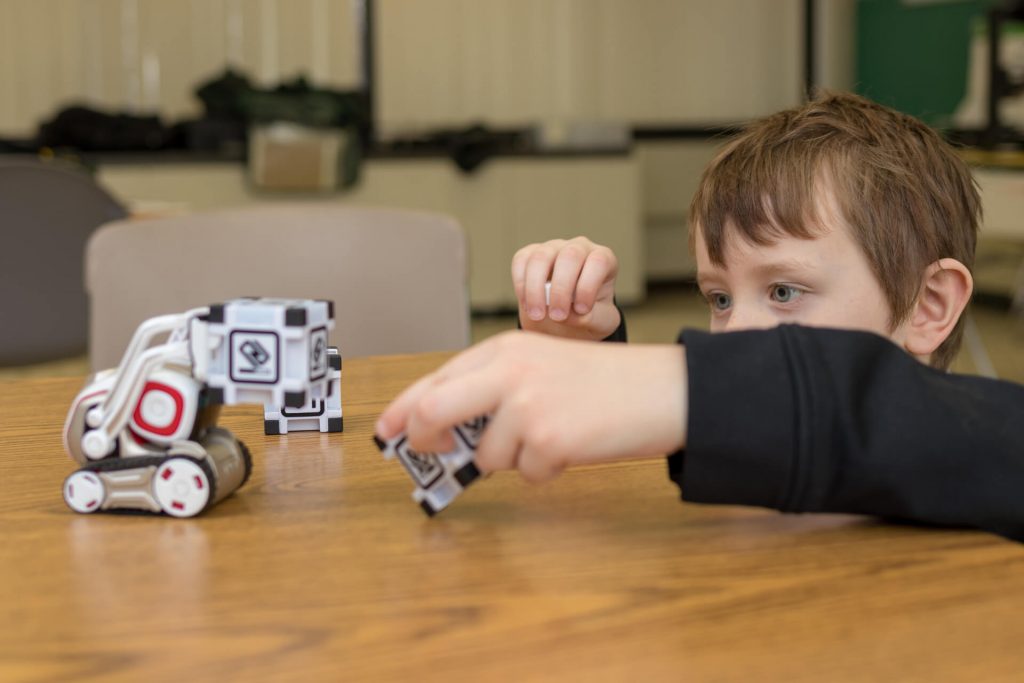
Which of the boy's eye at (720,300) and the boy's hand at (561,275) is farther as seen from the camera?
the boy's eye at (720,300)

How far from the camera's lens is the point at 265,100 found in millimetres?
4867

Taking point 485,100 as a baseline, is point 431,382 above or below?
below

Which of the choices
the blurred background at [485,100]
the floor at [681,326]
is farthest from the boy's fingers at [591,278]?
the blurred background at [485,100]

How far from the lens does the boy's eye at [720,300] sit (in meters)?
0.96

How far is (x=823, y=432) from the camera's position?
496mm

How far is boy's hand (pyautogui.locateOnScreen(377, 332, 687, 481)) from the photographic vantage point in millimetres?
487

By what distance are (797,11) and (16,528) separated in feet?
20.3

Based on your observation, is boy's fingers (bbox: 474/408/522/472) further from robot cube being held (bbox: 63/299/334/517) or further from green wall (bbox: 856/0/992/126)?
green wall (bbox: 856/0/992/126)

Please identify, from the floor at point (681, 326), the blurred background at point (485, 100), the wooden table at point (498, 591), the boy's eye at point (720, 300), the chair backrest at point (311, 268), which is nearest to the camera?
the wooden table at point (498, 591)

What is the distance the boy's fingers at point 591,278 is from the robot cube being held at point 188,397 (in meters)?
0.32

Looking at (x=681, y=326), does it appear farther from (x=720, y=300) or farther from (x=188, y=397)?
(x=188, y=397)

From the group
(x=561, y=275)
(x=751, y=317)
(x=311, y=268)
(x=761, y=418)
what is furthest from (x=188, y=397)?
(x=311, y=268)

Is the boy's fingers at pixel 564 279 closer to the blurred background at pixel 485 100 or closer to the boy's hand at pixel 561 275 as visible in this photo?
the boy's hand at pixel 561 275

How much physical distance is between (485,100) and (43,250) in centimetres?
351
